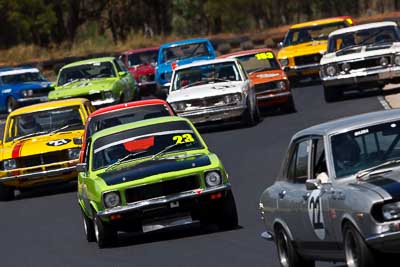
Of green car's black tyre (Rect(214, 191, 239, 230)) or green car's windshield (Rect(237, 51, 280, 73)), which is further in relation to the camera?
green car's windshield (Rect(237, 51, 280, 73))

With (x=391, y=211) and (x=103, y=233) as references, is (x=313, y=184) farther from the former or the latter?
(x=103, y=233)

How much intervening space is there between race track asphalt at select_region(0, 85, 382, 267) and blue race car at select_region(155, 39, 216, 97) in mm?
8866

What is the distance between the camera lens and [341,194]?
9.41 m

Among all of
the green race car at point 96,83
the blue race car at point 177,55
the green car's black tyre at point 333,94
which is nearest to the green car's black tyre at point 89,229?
the green car's black tyre at point 333,94

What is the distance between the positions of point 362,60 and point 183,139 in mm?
13592

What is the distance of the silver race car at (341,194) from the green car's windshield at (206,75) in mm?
16103

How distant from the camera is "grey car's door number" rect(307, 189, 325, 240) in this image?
9.83 metres

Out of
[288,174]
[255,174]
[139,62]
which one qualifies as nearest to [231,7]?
[139,62]

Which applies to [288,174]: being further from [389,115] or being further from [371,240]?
[371,240]

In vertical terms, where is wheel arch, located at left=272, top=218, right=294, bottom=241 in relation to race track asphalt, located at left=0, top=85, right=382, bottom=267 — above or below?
above

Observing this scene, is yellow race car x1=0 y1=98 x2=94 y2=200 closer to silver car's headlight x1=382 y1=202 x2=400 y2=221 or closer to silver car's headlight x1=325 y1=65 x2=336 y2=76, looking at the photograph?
silver car's headlight x1=325 y1=65 x2=336 y2=76

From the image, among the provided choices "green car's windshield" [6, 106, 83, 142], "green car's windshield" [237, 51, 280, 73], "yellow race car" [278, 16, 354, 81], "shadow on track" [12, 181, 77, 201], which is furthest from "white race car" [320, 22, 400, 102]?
"green car's windshield" [6, 106, 83, 142]

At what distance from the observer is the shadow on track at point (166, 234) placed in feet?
47.5

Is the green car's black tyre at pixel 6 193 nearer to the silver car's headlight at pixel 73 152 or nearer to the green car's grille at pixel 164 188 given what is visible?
the silver car's headlight at pixel 73 152
